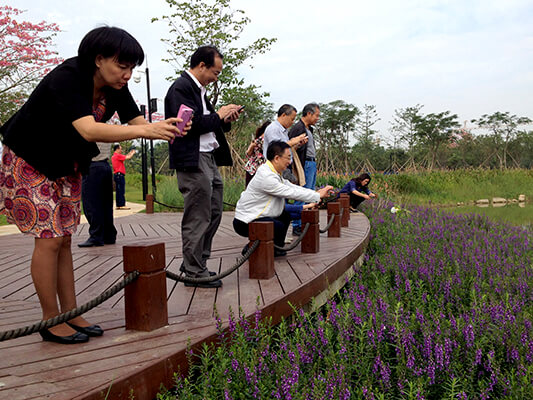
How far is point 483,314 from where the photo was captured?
2713mm

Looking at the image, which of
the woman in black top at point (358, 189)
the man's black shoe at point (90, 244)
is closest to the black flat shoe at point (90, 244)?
the man's black shoe at point (90, 244)

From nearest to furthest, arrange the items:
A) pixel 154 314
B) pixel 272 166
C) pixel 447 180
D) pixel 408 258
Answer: pixel 154 314 < pixel 272 166 < pixel 408 258 < pixel 447 180

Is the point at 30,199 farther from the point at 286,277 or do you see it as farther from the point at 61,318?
the point at 286,277

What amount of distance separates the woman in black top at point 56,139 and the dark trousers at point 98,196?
9.48 feet


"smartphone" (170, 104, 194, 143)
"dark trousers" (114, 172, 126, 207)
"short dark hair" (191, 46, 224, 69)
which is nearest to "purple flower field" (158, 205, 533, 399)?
"smartphone" (170, 104, 194, 143)

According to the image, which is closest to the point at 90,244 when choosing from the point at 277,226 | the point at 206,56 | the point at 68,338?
the point at 277,226

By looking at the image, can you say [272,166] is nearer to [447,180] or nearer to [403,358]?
[403,358]

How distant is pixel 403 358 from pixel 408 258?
8.11 ft

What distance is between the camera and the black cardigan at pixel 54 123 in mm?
1938

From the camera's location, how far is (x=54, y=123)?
2.00 m

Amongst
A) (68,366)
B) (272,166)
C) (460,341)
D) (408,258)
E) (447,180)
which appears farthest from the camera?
(447,180)

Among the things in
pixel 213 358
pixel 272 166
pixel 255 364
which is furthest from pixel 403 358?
pixel 272 166

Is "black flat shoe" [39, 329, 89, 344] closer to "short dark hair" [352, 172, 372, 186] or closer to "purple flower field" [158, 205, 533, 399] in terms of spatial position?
"purple flower field" [158, 205, 533, 399]

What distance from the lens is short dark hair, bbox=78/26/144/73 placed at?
6.51ft
